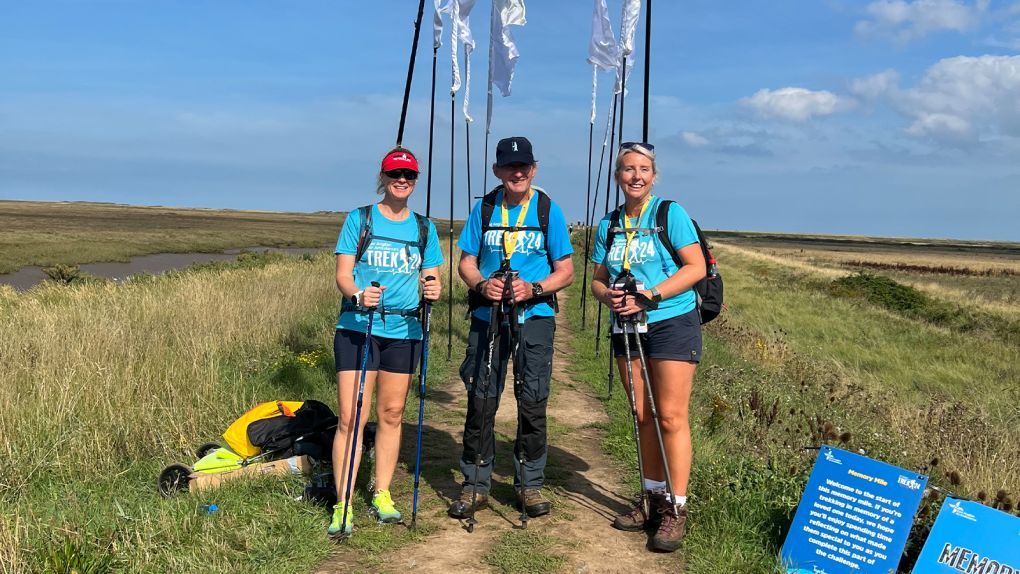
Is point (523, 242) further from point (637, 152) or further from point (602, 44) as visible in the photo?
point (602, 44)

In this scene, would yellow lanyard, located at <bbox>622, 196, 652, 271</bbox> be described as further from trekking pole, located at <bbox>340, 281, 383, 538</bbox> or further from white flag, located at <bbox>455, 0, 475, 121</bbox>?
white flag, located at <bbox>455, 0, 475, 121</bbox>

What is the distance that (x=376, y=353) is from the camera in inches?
185

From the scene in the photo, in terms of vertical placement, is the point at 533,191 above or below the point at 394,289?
above

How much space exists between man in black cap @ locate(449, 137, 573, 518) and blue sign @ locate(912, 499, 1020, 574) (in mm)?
2340

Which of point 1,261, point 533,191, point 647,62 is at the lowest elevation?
point 1,261

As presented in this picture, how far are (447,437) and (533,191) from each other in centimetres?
312

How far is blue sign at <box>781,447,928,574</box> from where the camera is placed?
151 inches

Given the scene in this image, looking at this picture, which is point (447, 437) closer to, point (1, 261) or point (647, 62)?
point (647, 62)

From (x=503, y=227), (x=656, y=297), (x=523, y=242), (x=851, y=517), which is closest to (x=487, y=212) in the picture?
(x=503, y=227)

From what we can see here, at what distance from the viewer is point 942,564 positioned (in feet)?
12.0

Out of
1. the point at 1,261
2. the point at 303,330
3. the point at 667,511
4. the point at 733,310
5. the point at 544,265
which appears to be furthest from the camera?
the point at 1,261

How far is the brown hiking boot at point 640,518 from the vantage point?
482cm

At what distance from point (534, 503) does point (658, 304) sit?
170cm

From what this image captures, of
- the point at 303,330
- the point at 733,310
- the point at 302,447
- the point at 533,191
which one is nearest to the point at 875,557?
the point at 533,191
